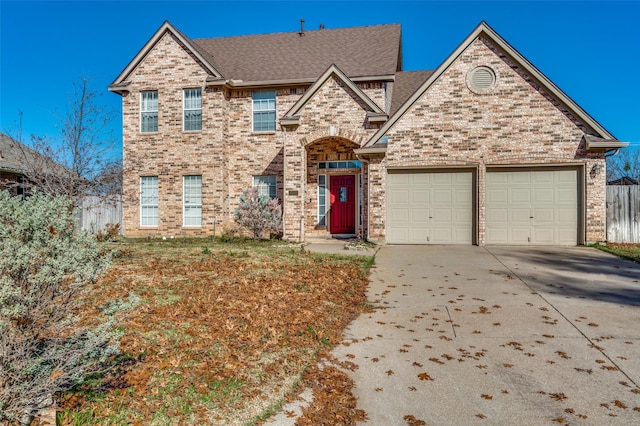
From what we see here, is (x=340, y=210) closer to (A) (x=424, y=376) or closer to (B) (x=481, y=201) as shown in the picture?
(B) (x=481, y=201)

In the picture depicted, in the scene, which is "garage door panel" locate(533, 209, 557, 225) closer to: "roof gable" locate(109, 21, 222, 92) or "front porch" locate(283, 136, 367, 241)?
"front porch" locate(283, 136, 367, 241)

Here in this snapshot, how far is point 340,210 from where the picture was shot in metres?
17.1

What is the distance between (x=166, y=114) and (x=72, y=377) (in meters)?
16.0

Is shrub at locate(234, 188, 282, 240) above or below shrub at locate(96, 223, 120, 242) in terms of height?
above

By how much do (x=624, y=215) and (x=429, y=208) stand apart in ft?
22.7

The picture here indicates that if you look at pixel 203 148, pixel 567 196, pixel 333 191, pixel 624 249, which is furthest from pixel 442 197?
pixel 203 148

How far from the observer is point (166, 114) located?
17.6 m

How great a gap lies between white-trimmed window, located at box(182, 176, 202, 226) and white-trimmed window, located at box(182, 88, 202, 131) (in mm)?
2059

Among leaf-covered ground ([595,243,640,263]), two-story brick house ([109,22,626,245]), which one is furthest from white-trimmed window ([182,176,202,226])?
leaf-covered ground ([595,243,640,263])

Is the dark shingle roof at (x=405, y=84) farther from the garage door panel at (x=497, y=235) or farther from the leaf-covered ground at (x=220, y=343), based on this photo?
the leaf-covered ground at (x=220, y=343)

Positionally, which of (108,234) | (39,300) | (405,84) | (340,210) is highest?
(405,84)

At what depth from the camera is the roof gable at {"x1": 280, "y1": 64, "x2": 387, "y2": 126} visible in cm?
1464

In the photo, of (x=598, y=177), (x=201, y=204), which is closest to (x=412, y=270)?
(x=598, y=177)

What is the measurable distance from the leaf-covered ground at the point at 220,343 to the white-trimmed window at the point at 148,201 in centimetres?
859
